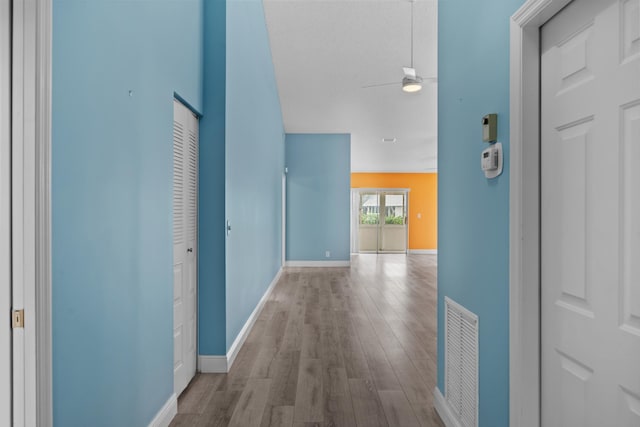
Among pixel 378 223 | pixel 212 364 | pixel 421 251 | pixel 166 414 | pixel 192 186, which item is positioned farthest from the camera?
pixel 421 251

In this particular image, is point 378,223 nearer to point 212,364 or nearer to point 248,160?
→ point 248,160

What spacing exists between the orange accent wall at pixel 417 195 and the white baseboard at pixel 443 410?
9685 millimetres

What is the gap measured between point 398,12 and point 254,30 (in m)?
1.84

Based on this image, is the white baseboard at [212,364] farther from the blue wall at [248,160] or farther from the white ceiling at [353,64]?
the white ceiling at [353,64]

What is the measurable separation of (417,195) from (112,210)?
11132 mm

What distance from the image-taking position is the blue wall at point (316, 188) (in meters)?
8.12

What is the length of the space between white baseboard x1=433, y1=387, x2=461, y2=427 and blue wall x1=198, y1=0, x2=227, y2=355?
61.7 inches

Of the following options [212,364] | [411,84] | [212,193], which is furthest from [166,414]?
[411,84]

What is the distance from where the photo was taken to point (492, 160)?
5.05 feet

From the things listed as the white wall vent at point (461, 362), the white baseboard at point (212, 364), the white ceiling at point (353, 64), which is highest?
the white ceiling at point (353, 64)

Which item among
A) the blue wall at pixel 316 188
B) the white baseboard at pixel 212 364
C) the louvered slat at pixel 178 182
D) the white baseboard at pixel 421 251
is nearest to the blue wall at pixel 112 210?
the louvered slat at pixel 178 182

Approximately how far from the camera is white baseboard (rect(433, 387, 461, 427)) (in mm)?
2006

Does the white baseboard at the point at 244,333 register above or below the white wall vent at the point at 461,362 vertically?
below

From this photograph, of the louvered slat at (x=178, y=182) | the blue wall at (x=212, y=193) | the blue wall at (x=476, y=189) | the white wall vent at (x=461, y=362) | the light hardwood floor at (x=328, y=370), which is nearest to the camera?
the blue wall at (x=476, y=189)
